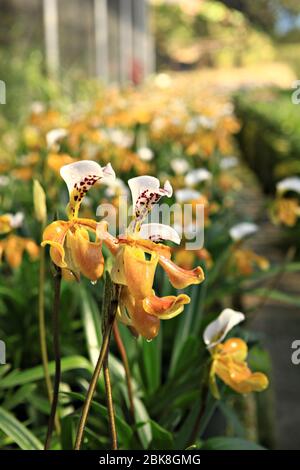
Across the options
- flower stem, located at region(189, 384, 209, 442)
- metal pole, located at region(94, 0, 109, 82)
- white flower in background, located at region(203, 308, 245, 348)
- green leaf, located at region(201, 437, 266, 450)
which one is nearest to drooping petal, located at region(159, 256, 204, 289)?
white flower in background, located at region(203, 308, 245, 348)

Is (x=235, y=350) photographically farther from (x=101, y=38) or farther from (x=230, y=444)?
(x=101, y=38)

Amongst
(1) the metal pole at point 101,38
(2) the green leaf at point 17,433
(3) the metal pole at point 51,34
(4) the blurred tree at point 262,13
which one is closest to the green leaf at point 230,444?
(2) the green leaf at point 17,433

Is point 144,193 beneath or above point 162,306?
above

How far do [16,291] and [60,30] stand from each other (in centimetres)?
838

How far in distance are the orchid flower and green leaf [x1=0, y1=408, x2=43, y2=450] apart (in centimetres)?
52

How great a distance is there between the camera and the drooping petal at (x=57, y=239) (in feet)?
3.00

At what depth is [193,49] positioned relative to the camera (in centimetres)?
4219

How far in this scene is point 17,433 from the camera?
1.41m

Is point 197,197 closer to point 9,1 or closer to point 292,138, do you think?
point 292,138

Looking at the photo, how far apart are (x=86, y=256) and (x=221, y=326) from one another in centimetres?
41

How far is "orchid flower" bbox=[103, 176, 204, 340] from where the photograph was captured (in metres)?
0.89

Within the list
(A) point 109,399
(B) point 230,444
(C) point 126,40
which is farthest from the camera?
(C) point 126,40

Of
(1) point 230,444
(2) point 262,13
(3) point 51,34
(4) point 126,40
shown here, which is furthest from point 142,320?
(2) point 262,13

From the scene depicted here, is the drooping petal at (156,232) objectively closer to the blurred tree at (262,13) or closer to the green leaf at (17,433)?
the green leaf at (17,433)
